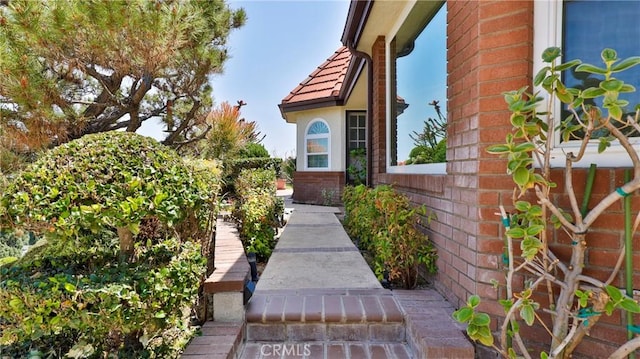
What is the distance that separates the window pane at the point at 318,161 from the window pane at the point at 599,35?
26.6 feet

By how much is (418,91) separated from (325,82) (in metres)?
6.50

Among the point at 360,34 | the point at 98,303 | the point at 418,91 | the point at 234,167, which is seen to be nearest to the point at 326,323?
the point at 98,303

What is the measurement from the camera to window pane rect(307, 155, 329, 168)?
32.5 ft

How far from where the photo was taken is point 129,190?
6.01 ft

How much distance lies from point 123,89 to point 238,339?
19.5 ft

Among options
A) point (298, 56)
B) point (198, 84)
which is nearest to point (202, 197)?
point (198, 84)

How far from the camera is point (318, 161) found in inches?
399

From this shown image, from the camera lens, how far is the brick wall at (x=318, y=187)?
9.49 meters

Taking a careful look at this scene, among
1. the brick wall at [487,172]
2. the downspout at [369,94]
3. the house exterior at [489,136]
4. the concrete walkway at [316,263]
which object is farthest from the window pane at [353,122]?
the brick wall at [487,172]

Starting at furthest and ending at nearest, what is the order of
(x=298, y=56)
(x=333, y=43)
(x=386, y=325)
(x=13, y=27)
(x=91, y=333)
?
1. (x=298, y=56)
2. (x=333, y=43)
3. (x=13, y=27)
4. (x=386, y=325)
5. (x=91, y=333)

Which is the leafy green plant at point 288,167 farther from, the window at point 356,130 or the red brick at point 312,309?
the red brick at point 312,309

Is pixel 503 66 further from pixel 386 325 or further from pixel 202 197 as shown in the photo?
pixel 202 197

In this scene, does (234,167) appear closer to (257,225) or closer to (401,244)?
(257,225)

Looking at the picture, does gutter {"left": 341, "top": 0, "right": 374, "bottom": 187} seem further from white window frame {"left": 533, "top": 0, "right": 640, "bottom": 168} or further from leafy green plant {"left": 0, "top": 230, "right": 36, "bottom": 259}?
leafy green plant {"left": 0, "top": 230, "right": 36, "bottom": 259}
